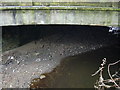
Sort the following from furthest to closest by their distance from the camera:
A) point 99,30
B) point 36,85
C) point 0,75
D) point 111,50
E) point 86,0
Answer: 1. point 99,30
2. point 111,50
3. point 0,75
4. point 36,85
5. point 86,0

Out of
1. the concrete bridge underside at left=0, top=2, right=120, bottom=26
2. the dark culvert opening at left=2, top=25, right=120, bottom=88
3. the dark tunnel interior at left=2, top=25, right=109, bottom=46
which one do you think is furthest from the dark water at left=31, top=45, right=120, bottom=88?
the concrete bridge underside at left=0, top=2, right=120, bottom=26

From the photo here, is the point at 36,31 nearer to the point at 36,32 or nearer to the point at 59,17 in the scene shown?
the point at 36,32

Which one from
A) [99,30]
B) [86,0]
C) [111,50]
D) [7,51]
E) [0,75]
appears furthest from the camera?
[99,30]

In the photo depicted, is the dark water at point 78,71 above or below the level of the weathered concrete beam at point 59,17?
below

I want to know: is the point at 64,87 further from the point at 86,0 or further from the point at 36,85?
the point at 86,0

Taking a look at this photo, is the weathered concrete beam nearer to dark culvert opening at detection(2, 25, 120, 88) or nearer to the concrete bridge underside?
the concrete bridge underside

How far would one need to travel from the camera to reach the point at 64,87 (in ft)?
30.9

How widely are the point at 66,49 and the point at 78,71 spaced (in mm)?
2687

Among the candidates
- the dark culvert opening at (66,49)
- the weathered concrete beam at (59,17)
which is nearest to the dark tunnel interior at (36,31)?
the dark culvert opening at (66,49)

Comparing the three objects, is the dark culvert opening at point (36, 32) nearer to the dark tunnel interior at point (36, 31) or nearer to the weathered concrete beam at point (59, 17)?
the dark tunnel interior at point (36, 31)

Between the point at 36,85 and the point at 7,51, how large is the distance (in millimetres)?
3736

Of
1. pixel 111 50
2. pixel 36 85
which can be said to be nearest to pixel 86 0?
pixel 36 85

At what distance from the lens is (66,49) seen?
521 inches

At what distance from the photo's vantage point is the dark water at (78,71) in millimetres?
9719
